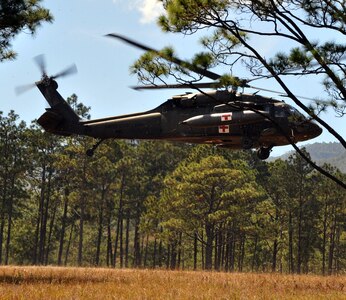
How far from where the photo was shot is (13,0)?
1336 cm

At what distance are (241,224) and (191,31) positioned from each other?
94.7 feet

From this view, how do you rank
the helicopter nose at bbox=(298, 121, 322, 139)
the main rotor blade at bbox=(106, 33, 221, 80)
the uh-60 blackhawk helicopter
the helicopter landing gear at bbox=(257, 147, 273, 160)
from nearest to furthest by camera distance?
1. the main rotor blade at bbox=(106, 33, 221, 80)
2. the helicopter nose at bbox=(298, 121, 322, 139)
3. the uh-60 blackhawk helicopter
4. the helicopter landing gear at bbox=(257, 147, 273, 160)

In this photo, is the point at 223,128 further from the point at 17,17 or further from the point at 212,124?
the point at 17,17

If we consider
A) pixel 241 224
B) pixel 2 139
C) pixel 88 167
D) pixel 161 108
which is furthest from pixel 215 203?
pixel 2 139

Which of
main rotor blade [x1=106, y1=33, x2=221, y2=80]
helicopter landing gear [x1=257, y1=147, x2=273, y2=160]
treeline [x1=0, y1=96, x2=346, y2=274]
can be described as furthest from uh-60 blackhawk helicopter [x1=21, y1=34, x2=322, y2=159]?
treeline [x1=0, y1=96, x2=346, y2=274]

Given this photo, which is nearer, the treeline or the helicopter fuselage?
the helicopter fuselage

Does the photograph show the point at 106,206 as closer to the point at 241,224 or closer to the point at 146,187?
the point at 146,187

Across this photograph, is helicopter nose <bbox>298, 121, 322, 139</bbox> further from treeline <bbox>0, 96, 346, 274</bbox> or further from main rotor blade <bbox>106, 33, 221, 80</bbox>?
treeline <bbox>0, 96, 346, 274</bbox>

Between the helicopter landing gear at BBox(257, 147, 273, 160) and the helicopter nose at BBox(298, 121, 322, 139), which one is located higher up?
the helicopter nose at BBox(298, 121, 322, 139)

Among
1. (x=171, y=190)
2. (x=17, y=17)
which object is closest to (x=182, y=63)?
(x=17, y=17)

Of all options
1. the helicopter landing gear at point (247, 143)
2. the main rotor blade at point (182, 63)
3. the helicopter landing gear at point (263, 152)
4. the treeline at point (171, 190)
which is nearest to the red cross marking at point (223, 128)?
the helicopter landing gear at point (247, 143)

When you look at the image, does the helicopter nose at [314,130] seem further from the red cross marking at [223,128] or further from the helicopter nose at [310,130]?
the red cross marking at [223,128]

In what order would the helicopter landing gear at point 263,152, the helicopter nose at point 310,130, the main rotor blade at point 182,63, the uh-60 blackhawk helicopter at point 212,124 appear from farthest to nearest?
the helicopter landing gear at point 263,152 → the uh-60 blackhawk helicopter at point 212,124 → the helicopter nose at point 310,130 → the main rotor blade at point 182,63

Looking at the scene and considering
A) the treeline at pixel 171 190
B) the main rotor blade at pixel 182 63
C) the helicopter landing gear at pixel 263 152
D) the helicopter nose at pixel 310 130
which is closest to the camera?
the main rotor blade at pixel 182 63
